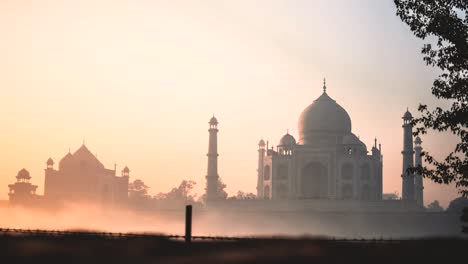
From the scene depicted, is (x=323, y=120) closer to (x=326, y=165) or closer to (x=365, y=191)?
(x=326, y=165)

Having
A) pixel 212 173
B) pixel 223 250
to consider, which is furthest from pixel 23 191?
pixel 223 250

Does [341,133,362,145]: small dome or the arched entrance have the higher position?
[341,133,362,145]: small dome

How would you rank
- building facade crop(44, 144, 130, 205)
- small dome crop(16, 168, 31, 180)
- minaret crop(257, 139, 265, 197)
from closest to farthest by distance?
minaret crop(257, 139, 265, 197)
building facade crop(44, 144, 130, 205)
small dome crop(16, 168, 31, 180)

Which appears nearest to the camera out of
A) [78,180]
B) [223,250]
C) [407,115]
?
[223,250]

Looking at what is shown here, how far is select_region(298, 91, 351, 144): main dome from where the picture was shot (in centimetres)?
6831

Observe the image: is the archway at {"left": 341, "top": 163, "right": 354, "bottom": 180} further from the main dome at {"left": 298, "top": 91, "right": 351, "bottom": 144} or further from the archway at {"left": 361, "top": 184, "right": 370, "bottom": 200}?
the main dome at {"left": 298, "top": 91, "right": 351, "bottom": 144}

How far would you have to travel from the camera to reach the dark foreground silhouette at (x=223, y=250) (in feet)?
20.1

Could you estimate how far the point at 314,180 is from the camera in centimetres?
6669

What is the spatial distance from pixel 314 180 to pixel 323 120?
5.90 meters

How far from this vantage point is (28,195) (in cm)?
7188

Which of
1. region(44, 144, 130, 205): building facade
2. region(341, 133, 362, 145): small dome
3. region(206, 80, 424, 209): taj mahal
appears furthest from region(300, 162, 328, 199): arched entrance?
region(44, 144, 130, 205): building facade

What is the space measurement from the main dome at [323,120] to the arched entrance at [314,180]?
11.9 feet

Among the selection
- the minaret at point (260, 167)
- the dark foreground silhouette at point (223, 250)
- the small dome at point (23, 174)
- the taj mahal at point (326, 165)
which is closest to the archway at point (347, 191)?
the taj mahal at point (326, 165)

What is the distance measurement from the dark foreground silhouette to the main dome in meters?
61.6
